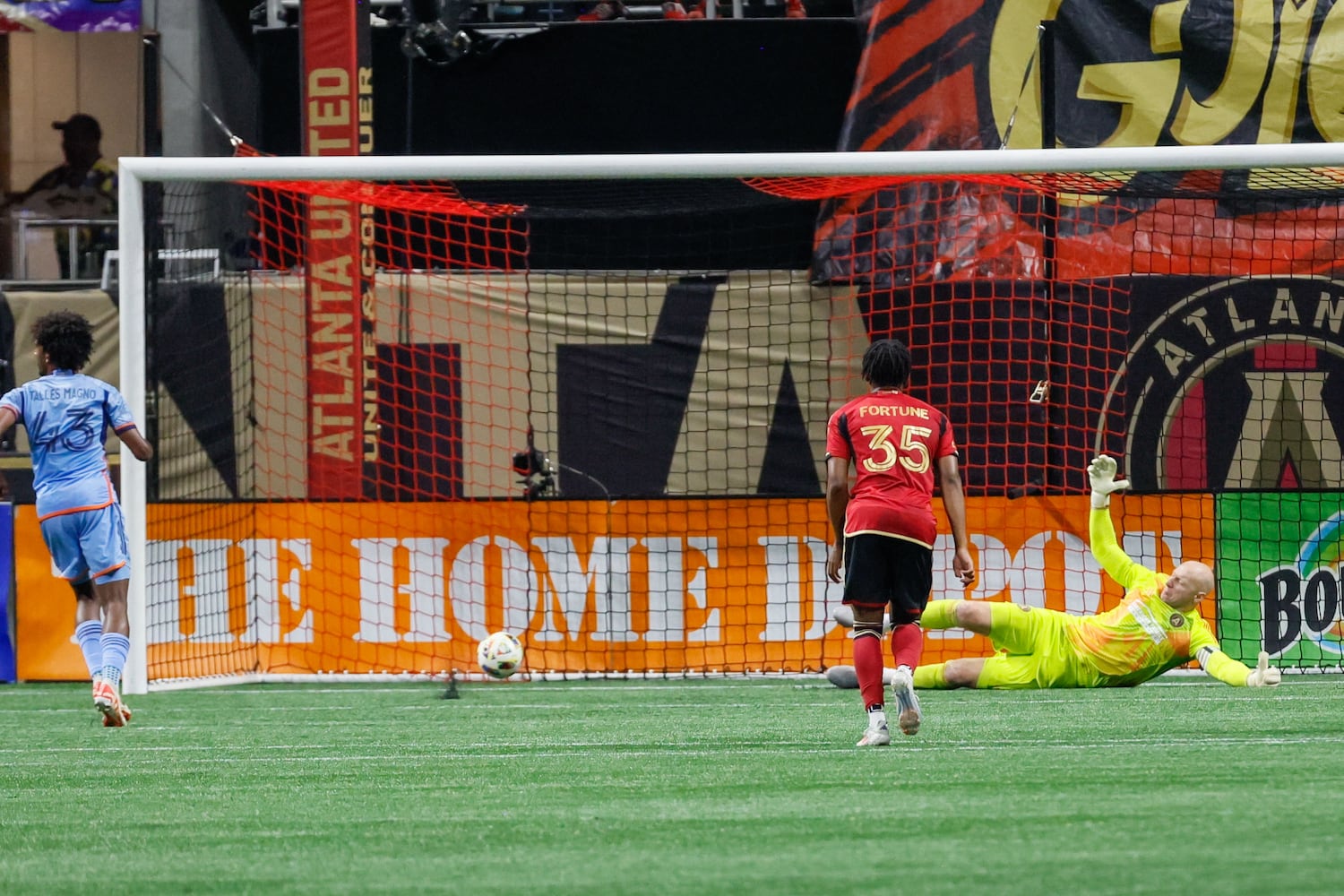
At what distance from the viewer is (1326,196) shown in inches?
488

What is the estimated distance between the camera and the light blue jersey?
8867mm

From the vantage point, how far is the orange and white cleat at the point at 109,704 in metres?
8.44

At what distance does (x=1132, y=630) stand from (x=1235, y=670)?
1220mm

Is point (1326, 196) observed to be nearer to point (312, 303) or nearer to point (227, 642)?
point (312, 303)

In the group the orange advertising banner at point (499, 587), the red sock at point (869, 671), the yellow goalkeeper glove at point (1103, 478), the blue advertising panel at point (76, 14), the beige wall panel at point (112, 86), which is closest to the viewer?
the red sock at point (869, 671)

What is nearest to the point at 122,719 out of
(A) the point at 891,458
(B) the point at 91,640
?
(B) the point at 91,640

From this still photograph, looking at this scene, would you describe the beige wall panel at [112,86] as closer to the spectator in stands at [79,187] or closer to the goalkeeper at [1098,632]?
the spectator in stands at [79,187]

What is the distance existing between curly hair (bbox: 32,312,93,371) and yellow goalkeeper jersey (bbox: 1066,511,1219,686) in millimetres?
5183

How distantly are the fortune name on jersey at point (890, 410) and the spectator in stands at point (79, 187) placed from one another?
10.5 meters

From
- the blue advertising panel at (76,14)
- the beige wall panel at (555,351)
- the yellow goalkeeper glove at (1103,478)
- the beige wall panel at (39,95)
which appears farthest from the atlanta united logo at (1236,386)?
the beige wall panel at (39,95)

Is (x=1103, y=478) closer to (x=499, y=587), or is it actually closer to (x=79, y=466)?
(x=499, y=587)

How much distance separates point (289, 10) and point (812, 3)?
4518mm

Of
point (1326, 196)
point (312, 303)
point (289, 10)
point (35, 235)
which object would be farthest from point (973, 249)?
point (35, 235)

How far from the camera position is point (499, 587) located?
1216cm
